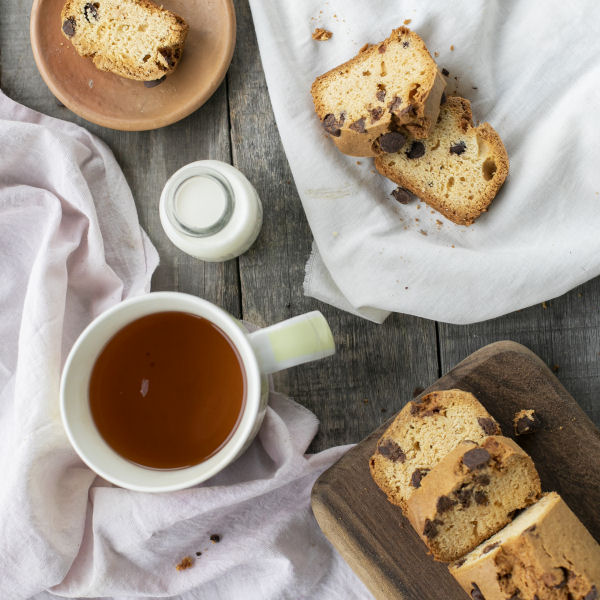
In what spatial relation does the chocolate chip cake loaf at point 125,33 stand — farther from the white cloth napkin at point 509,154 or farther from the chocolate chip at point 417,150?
the chocolate chip at point 417,150

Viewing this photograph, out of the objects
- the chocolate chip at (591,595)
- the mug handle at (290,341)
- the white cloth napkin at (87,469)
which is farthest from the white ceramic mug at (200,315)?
the chocolate chip at (591,595)

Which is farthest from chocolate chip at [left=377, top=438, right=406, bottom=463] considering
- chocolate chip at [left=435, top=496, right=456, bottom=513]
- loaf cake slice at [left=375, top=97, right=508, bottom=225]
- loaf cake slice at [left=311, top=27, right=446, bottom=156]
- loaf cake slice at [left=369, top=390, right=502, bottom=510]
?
loaf cake slice at [left=311, top=27, right=446, bottom=156]

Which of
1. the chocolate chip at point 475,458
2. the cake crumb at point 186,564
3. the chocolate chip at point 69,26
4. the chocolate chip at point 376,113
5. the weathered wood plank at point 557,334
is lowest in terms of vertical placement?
the cake crumb at point 186,564

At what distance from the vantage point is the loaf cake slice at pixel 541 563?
118 centimetres

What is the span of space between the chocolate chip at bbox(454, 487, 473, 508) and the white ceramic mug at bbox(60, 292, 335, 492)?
36cm

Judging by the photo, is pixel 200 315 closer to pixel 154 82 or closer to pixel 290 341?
pixel 290 341

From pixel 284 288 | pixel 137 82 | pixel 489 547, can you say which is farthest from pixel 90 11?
pixel 489 547

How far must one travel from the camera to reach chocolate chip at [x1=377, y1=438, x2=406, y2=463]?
4.36 feet

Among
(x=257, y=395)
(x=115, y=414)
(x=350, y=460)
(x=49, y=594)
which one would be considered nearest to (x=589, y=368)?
(x=350, y=460)

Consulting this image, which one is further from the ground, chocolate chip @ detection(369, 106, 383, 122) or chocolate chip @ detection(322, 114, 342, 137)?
chocolate chip @ detection(369, 106, 383, 122)

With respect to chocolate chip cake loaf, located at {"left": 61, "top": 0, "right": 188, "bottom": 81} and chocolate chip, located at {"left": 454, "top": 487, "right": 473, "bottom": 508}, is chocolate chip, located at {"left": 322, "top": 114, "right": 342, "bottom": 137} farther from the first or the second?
chocolate chip, located at {"left": 454, "top": 487, "right": 473, "bottom": 508}

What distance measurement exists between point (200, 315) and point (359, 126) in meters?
0.51

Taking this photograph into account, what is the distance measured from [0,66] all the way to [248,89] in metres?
0.59

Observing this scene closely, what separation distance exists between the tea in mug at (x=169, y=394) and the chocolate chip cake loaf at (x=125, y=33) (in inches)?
21.7
